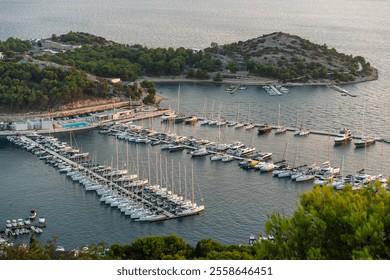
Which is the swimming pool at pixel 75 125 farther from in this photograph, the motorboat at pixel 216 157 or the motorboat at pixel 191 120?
the motorboat at pixel 216 157

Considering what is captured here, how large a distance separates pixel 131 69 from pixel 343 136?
74.8ft

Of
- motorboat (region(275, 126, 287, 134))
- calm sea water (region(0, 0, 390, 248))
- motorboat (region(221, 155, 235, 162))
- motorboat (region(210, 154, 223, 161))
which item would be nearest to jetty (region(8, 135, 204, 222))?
calm sea water (region(0, 0, 390, 248))

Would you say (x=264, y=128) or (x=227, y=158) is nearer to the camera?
(x=227, y=158)

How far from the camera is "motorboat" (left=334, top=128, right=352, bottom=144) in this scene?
3931 centimetres

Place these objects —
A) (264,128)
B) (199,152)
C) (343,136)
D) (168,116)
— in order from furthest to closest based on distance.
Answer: (168,116) → (264,128) → (343,136) → (199,152)

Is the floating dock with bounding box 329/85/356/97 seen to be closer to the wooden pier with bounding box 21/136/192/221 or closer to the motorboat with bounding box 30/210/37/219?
the wooden pier with bounding box 21/136/192/221

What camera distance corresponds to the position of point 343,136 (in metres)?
39.7

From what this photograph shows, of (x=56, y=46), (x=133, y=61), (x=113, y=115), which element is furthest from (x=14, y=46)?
(x=113, y=115)

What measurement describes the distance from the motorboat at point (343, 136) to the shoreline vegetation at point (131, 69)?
1482 cm

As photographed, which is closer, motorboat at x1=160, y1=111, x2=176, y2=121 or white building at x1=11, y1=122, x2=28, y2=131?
white building at x1=11, y1=122, x2=28, y2=131

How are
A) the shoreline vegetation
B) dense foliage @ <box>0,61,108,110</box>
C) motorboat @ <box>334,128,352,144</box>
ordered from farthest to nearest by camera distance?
the shoreline vegetation → dense foliage @ <box>0,61,108,110</box> → motorboat @ <box>334,128,352,144</box>

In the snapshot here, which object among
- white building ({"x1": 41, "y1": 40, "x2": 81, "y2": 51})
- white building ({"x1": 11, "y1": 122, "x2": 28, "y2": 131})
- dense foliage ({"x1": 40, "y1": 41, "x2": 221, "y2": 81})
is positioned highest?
white building ({"x1": 41, "y1": 40, "x2": 81, "y2": 51})

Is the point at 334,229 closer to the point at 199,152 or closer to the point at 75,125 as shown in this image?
the point at 199,152

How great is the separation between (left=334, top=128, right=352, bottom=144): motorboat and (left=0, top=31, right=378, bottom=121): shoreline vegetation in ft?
48.6
